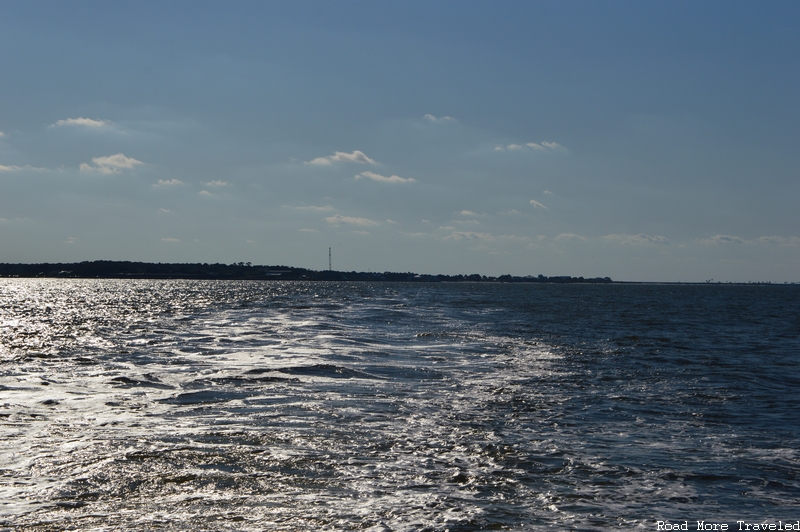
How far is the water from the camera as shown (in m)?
7.76

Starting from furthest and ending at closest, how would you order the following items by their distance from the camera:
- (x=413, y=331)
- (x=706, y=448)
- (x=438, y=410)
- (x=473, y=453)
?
1. (x=413, y=331)
2. (x=438, y=410)
3. (x=706, y=448)
4. (x=473, y=453)

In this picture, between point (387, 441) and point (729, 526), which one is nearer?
point (729, 526)

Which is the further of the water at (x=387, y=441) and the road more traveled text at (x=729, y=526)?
the water at (x=387, y=441)

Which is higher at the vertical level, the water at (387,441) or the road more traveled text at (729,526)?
the road more traveled text at (729,526)

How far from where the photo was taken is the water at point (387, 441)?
305 inches

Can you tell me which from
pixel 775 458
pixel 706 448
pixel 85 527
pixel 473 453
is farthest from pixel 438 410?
pixel 85 527

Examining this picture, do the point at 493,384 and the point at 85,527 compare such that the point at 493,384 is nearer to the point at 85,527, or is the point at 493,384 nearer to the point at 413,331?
the point at 85,527

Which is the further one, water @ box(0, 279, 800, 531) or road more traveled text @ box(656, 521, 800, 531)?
water @ box(0, 279, 800, 531)

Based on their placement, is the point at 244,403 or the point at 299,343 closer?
the point at 244,403

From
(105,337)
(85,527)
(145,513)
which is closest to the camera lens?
(85,527)

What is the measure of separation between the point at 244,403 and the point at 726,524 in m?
9.76

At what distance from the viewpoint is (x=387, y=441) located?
11.2m

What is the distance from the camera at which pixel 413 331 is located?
36844 millimetres

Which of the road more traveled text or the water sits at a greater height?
the road more traveled text
